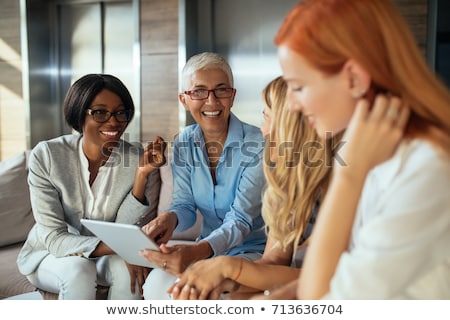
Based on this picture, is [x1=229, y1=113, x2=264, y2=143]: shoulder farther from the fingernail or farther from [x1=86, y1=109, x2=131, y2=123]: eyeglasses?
the fingernail

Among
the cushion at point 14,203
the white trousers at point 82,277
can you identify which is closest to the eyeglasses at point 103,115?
the white trousers at point 82,277

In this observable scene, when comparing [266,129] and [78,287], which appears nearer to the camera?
[266,129]

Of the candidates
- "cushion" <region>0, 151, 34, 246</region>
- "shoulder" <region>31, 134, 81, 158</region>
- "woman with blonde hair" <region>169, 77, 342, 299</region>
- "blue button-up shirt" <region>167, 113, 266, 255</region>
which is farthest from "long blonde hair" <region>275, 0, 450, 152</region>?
"cushion" <region>0, 151, 34, 246</region>

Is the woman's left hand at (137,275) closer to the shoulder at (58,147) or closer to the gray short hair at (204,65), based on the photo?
the shoulder at (58,147)

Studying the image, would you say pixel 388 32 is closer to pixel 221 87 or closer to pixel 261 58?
pixel 221 87

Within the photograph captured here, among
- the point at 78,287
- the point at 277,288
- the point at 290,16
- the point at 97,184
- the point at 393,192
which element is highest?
the point at 290,16

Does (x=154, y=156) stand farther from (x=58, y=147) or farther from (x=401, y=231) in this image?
(x=401, y=231)

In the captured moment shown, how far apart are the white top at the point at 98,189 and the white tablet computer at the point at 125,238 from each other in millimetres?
301

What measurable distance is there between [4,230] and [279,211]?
1.20 metres

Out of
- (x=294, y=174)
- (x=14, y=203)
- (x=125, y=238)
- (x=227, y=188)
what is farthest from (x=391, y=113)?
(x=14, y=203)

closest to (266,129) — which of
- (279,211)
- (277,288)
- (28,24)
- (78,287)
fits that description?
(279,211)

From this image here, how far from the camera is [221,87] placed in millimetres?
1432

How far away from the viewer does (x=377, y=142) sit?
26.0 inches

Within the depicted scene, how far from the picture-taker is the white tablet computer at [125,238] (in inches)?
39.8
